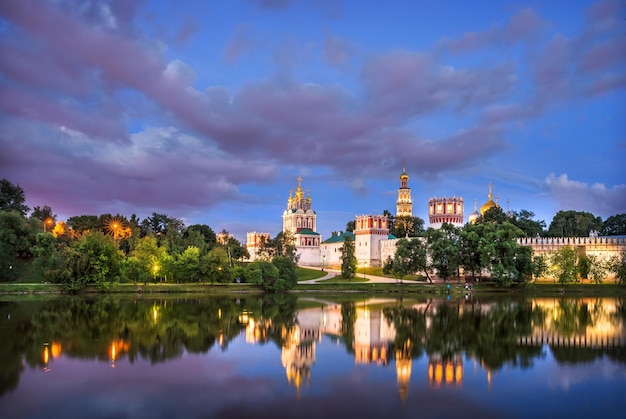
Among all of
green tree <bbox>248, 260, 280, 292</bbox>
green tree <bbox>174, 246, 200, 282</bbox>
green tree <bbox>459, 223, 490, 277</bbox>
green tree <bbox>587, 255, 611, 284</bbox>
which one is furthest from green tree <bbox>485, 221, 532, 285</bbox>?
green tree <bbox>174, 246, 200, 282</bbox>

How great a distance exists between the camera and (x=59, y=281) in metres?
47.4

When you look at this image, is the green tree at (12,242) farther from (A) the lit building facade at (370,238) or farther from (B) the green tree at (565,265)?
(B) the green tree at (565,265)

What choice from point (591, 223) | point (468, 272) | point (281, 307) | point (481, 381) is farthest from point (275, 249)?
point (481, 381)

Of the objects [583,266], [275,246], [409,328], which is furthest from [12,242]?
[583,266]

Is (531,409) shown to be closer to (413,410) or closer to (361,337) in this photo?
(413,410)

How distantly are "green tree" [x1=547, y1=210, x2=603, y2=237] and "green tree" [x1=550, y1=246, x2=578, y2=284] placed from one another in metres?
26.9

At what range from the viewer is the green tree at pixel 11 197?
234ft

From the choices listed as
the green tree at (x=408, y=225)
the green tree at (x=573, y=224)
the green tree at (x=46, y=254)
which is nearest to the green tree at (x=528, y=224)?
the green tree at (x=573, y=224)

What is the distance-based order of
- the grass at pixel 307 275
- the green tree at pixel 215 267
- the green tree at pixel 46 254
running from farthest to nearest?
the grass at pixel 307 275, the green tree at pixel 215 267, the green tree at pixel 46 254

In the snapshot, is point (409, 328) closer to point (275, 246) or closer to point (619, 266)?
point (619, 266)

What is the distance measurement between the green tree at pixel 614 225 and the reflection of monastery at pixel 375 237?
17.2 meters

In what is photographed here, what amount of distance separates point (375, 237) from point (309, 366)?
215ft

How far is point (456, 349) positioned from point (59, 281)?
3959 cm

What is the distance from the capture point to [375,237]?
3194 inches
